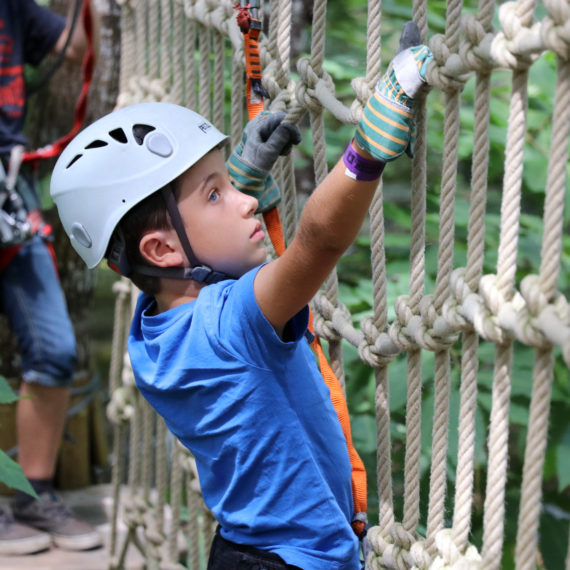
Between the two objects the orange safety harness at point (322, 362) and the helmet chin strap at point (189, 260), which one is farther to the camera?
the orange safety harness at point (322, 362)

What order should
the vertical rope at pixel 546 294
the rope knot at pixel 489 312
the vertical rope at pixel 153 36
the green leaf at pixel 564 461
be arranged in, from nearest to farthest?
the vertical rope at pixel 546 294, the rope knot at pixel 489 312, the green leaf at pixel 564 461, the vertical rope at pixel 153 36

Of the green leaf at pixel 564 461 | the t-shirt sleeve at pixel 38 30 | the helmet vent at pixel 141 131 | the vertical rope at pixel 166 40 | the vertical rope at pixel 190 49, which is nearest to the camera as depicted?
the helmet vent at pixel 141 131

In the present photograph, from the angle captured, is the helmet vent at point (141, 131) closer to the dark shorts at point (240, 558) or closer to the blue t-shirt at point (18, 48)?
the dark shorts at point (240, 558)

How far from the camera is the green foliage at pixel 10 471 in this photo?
167 centimetres

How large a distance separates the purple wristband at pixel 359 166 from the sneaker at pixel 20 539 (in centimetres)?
197

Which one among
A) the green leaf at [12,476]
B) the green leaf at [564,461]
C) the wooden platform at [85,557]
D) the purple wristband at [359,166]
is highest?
the purple wristband at [359,166]

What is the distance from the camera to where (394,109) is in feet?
3.88

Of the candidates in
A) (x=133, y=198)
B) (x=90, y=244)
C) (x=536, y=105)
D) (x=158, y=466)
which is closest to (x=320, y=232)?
(x=133, y=198)

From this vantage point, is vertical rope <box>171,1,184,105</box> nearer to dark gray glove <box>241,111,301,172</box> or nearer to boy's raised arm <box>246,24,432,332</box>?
dark gray glove <box>241,111,301,172</box>

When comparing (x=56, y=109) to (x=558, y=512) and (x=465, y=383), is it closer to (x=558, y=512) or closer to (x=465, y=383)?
(x=558, y=512)

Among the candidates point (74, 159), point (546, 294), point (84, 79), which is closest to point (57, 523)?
point (84, 79)

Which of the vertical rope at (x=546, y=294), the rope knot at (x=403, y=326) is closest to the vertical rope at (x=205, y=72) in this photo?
the rope knot at (x=403, y=326)

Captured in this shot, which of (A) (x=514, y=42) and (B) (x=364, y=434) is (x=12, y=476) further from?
(A) (x=514, y=42)

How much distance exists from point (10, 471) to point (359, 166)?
0.93 meters
